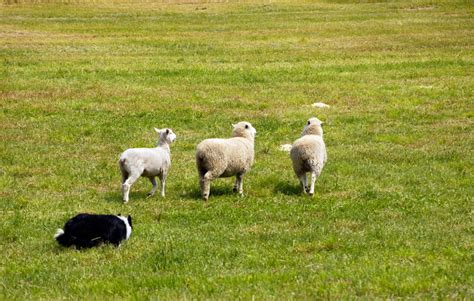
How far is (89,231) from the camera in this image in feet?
42.7

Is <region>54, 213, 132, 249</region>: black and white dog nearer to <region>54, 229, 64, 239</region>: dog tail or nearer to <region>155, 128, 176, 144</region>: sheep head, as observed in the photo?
<region>54, 229, 64, 239</region>: dog tail

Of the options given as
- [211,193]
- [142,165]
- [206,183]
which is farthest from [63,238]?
[211,193]

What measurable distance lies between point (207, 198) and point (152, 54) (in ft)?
85.0

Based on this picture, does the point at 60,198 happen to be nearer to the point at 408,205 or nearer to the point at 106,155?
the point at 106,155

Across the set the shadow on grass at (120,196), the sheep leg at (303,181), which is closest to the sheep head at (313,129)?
the sheep leg at (303,181)

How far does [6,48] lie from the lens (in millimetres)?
42281

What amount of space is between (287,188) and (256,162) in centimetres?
273

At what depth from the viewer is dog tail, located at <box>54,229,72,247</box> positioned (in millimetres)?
13154

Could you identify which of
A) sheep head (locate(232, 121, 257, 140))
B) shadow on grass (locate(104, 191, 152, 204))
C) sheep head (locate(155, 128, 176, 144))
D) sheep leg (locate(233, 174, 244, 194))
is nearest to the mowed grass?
shadow on grass (locate(104, 191, 152, 204))

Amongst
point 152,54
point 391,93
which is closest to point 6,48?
point 152,54

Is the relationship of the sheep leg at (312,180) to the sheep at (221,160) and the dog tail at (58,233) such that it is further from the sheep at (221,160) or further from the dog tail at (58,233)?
the dog tail at (58,233)

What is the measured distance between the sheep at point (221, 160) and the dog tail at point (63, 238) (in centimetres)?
421

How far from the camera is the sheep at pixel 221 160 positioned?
55.4ft

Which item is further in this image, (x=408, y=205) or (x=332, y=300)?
(x=408, y=205)
